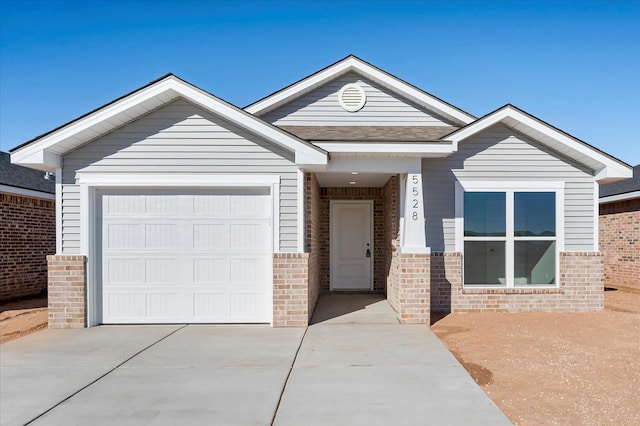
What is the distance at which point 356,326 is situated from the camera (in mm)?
8062

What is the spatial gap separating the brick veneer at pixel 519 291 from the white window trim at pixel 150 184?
Answer: 373 centimetres

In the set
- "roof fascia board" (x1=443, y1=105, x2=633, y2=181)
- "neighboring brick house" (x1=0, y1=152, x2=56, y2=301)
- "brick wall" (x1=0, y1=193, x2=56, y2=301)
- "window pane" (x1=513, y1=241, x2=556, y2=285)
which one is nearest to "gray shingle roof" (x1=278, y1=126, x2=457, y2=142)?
"roof fascia board" (x1=443, y1=105, x2=633, y2=181)

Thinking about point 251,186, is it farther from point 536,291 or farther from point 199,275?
point 536,291

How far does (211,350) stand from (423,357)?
121 inches

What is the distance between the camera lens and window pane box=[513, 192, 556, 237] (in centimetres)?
941

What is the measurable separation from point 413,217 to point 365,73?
442 cm

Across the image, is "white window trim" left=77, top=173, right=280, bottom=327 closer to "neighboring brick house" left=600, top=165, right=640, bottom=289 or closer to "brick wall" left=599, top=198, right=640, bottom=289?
"brick wall" left=599, top=198, right=640, bottom=289

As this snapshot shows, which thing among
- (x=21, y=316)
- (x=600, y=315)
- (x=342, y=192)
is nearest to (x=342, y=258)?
(x=342, y=192)

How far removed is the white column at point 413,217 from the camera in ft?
27.1

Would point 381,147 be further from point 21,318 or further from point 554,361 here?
point 21,318

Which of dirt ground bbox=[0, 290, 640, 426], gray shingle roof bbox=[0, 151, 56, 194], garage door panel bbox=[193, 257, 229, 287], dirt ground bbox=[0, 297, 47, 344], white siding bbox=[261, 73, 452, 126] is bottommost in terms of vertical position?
dirt ground bbox=[0, 297, 47, 344]

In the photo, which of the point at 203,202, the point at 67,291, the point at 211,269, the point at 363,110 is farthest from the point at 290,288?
the point at 363,110

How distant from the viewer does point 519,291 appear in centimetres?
939

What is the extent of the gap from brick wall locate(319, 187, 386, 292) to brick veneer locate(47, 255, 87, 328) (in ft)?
20.2
